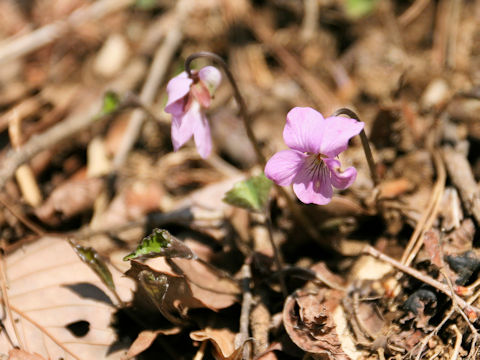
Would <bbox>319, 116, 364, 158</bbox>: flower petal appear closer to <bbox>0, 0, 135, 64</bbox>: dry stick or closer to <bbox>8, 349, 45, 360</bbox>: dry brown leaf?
<bbox>8, 349, 45, 360</bbox>: dry brown leaf

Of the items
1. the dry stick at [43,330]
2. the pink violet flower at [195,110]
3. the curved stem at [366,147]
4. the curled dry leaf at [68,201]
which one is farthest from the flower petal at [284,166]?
the curled dry leaf at [68,201]

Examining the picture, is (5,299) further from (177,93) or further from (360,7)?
Answer: (360,7)

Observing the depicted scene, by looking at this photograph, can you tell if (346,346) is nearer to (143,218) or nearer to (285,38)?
(143,218)

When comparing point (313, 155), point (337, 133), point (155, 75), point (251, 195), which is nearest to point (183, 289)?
point (251, 195)

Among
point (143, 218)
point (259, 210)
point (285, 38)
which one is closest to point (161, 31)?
point (285, 38)

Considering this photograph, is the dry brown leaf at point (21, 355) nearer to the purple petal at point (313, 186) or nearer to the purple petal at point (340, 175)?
the purple petal at point (313, 186)

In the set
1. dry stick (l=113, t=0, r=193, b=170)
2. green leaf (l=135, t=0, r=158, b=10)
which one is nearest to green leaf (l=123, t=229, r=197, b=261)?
dry stick (l=113, t=0, r=193, b=170)
